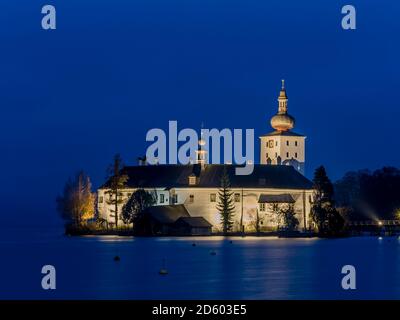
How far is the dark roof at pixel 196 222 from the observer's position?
103 metres

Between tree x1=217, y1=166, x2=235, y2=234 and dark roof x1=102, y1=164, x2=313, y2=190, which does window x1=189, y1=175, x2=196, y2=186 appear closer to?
dark roof x1=102, y1=164, x2=313, y2=190

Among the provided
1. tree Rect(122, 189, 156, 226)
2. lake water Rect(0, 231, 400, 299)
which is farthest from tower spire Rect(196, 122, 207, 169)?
lake water Rect(0, 231, 400, 299)

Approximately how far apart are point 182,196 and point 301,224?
1087 centimetres

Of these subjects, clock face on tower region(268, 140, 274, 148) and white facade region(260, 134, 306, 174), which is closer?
white facade region(260, 134, 306, 174)

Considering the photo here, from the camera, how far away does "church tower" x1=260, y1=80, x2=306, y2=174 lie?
412ft

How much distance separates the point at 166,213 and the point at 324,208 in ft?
48.4

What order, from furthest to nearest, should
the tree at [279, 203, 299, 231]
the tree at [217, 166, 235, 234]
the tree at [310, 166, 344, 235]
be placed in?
the tree at [279, 203, 299, 231]
the tree at [217, 166, 235, 234]
the tree at [310, 166, 344, 235]

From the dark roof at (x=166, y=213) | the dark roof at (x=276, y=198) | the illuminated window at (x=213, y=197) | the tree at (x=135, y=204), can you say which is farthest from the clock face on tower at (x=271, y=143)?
the dark roof at (x=166, y=213)

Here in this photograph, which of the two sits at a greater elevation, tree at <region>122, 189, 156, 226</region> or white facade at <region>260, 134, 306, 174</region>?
white facade at <region>260, 134, 306, 174</region>

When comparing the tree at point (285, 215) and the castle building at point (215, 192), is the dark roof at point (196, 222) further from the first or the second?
the tree at point (285, 215)

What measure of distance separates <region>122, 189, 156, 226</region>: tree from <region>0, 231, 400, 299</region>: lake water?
609 inches

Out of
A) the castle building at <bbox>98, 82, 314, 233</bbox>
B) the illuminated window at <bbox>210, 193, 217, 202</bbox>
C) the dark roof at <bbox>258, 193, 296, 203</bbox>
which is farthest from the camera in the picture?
the illuminated window at <bbox>210, 193, 217, 202</bbox>
